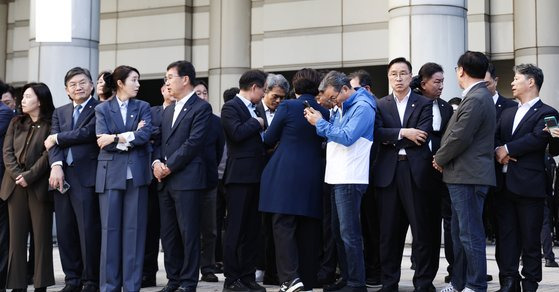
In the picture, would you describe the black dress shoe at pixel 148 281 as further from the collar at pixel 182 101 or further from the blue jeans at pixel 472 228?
the blue jeans at pixel 472 228

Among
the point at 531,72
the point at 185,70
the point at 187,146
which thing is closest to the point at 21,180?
the point at 187,146

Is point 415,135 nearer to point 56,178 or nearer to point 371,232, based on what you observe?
point 371,232

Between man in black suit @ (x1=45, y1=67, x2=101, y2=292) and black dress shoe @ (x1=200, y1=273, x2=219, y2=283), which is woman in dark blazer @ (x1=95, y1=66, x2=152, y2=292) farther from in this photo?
black dress shoe @ (x1=200, y1=273, x2=219, y2=283)

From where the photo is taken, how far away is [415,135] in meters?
7.93

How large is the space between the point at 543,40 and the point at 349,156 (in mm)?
9685

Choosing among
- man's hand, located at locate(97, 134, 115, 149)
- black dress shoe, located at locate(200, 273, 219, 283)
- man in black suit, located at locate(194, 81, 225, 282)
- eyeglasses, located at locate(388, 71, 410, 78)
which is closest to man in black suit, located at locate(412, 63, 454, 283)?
eyeglasses, located at locate(388, 71, 410, 78)

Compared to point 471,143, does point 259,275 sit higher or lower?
lower

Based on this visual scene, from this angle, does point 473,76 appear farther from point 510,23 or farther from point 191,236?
point 510,23

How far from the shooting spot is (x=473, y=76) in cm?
771

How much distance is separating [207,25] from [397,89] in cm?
1218

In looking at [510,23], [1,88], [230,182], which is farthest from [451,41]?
[1,88]

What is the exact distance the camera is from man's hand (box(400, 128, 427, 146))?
7930mm

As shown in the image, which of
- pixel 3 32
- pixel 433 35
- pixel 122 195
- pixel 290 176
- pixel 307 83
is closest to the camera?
pixel 290 176

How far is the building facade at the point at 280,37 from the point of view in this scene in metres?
12.9
